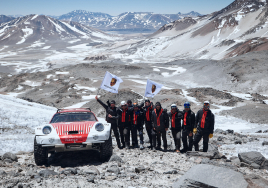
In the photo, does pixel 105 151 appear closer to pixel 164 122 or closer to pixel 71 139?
pixel 71 139

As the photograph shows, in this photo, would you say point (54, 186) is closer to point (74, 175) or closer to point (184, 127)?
point (74, 175)

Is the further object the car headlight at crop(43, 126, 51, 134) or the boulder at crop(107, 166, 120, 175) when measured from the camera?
the car headlight at crop(43, 126, 51, 134)

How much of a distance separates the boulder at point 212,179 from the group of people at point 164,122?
3051mm

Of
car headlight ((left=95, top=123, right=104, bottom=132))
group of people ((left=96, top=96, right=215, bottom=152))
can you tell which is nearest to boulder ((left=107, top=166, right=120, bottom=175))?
car headlight ((left=95, top=123, right=104, bottom=132))

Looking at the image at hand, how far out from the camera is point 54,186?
4.75m

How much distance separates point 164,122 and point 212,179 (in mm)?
3835

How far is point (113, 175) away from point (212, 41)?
92323mm

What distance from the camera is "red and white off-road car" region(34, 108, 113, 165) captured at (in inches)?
250

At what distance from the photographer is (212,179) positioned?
Answer: 4.39m

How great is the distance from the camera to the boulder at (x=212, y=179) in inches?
169

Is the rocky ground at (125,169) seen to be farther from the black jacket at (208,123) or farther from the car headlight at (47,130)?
the car headlight at (47,130)

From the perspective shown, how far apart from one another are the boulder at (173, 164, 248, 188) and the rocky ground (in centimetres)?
2

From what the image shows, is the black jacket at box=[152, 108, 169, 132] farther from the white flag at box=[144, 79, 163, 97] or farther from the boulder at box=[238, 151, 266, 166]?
the boulder at box=[238, 151, 266, 166]

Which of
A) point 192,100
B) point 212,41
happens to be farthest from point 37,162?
point 212,41
